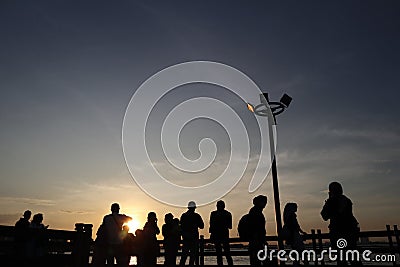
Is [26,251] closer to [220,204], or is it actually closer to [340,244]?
[220,204]

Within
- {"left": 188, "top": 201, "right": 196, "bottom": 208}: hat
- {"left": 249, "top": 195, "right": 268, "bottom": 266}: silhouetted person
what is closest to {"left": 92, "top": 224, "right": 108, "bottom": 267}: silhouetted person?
{"left": 188, "top": 201, "right": 196, "bottom": 208}: hat

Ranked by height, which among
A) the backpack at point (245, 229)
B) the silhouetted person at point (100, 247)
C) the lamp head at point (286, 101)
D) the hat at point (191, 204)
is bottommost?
the silhouetted person at point (100, 247)

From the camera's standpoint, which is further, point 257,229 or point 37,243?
point 257,229

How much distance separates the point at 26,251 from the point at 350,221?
7174mm

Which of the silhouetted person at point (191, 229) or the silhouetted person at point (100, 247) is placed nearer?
the silhouetted person at point (100, 247)

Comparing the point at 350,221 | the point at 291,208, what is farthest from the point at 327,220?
the point at 291,208

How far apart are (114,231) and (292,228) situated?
177 inches

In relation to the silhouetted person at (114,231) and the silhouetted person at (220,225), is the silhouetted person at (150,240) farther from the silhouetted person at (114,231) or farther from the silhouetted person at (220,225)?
the silhouetted person at (220,225)

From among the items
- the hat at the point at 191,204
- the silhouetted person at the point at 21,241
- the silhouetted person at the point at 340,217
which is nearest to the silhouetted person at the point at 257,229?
the silhouetted person at the point at 340,217

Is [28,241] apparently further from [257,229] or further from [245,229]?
[257,229]

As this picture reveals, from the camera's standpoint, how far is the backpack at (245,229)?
879 cm

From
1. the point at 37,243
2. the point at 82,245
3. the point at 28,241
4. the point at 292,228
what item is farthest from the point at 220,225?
the point at 28,241

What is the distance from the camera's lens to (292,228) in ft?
28.3

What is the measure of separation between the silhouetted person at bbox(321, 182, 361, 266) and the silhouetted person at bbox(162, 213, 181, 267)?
479cm
